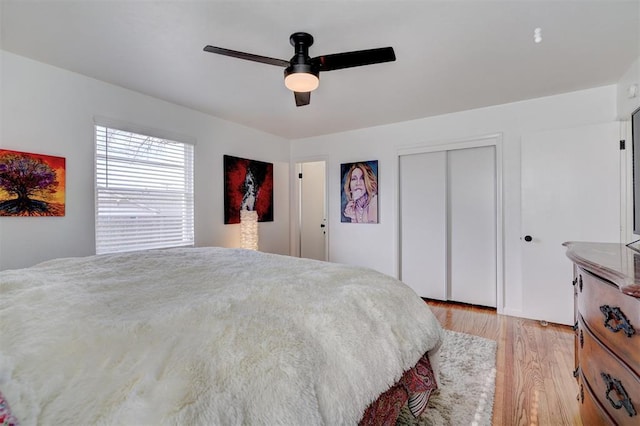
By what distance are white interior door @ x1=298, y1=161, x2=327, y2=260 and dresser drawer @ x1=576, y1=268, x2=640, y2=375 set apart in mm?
3980

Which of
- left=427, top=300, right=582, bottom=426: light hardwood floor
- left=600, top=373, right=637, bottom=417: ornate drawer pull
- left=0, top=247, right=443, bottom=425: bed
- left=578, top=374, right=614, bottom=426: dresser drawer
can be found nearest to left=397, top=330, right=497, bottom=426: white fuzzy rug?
left=427, top=300, right=582, bottom=426: light hardwood floor

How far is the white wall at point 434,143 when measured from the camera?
3141mm

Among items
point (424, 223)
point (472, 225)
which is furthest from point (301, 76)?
point (472, 225)

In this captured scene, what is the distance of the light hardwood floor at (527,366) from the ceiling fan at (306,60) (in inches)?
87.3

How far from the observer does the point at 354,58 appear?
186 centimetres

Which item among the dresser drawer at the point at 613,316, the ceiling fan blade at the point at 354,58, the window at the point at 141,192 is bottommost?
the dresser drawer at the point at 613,316

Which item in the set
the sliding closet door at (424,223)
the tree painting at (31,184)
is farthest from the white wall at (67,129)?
the sliding closet door at (424,223)

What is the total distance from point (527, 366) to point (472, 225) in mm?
1786

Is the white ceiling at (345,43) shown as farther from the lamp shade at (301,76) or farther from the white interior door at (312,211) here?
the white interior door at (312,211)

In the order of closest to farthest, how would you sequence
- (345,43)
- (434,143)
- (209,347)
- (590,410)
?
1. (209,347)
2. (590,410)
3. (345,43)
4. (434,143)

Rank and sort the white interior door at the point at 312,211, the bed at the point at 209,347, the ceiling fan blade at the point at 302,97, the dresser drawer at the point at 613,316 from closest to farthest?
the bed at the point at 209,347
the dresser drawer at the point at 613,316
the ceiling fan blade at the point at 302,97
the white interior door at the point at 312,211

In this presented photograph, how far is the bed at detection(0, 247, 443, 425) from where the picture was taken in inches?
26.5

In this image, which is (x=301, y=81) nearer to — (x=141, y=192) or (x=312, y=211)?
(x=141, y=192)

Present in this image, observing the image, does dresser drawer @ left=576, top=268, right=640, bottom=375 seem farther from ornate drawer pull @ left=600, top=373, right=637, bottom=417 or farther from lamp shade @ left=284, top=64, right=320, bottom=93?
lamp shade @ left=284, top=64, right=320, bottom=93
